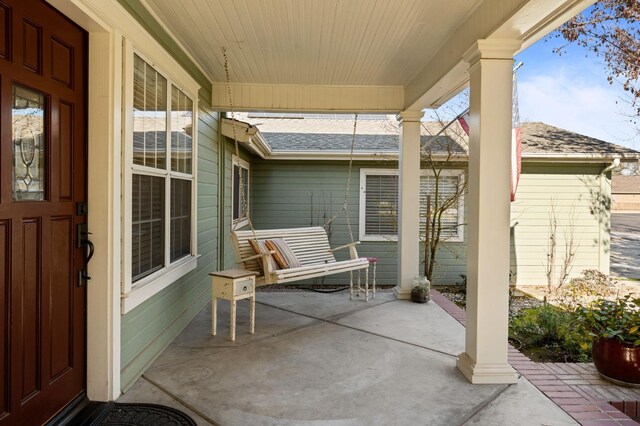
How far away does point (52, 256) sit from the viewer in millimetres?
2213

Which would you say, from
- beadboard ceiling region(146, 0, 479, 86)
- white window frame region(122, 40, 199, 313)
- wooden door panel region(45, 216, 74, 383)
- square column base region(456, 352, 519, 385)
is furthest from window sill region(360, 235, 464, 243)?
wooden door panel region(45, 216, 74, 383)

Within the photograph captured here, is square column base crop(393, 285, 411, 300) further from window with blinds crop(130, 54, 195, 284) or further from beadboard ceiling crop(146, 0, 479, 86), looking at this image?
window with blinds crop(130, 54, 195, 284)

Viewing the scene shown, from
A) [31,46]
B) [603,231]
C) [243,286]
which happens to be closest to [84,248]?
[31,46]

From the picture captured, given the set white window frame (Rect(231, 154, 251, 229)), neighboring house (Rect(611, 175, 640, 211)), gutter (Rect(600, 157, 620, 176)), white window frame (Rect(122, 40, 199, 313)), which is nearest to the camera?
white window frame (Rect(122, 40, 199, 313))

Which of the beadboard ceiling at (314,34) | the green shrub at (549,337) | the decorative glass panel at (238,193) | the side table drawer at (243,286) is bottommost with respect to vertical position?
the green shrub at (549,337)

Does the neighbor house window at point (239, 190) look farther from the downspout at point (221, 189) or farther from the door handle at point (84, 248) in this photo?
the door handle at point (84, 248)

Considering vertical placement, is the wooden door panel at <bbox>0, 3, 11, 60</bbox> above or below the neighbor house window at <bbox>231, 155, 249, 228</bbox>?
above

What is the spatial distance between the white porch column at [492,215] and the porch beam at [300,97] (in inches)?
94.7

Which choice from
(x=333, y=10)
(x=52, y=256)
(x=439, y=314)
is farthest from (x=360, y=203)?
(x=52, y=256)

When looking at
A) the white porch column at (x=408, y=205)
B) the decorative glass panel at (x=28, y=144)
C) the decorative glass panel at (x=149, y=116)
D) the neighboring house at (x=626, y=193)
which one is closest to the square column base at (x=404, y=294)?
the white porch column at (x=408, y=205)

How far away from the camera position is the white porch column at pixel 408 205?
557 centimetres

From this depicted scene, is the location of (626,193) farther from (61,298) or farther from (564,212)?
(61,298)

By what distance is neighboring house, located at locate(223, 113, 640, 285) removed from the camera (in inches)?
316

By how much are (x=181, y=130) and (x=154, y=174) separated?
0.82 metres
